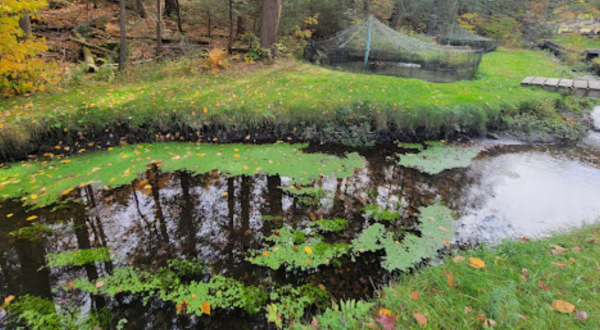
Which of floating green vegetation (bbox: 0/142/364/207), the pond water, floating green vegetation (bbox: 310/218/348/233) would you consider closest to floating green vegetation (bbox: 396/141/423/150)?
the pond water

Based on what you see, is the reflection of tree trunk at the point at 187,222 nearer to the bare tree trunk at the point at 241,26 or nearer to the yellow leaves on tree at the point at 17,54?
the yellow leaves on tree at the point at 17,54

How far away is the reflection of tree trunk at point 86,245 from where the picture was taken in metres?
2.79

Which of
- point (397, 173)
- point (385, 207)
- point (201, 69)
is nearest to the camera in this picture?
point (385, 207)

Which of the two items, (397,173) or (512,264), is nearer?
(512,264)

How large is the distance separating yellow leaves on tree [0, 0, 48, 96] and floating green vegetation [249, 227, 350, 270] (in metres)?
5.98

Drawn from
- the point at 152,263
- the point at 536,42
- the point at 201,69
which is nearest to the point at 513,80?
the point at 201,69

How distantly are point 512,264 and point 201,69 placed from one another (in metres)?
8.96

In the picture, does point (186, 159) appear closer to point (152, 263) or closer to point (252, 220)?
point (252, 220)

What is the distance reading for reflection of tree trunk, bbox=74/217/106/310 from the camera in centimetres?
279

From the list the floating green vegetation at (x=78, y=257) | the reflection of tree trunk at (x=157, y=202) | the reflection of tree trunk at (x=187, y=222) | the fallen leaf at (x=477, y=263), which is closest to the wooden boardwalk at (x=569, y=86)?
the fallen leaf at (x=477, y=263)

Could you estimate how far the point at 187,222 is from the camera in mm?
3941

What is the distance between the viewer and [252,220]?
13.2ft

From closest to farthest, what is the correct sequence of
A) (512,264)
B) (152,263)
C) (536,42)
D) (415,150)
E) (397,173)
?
(512,264)
(152,263)
(397,173)
(415,150)
(536,42)

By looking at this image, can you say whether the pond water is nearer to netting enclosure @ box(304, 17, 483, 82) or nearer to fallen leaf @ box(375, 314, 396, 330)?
fallen leaf @ box(375, 314, 396, 330)
